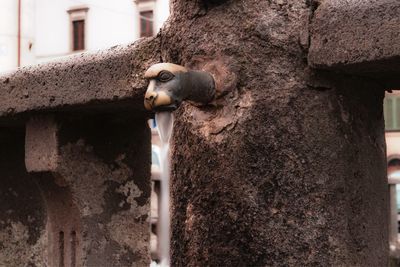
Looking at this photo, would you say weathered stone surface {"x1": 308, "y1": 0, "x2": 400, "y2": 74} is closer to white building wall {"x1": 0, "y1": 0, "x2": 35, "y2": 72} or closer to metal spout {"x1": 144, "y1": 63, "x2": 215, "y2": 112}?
metal spout {"x1": 144, "y1": 63, "x2": 215, "y2": 112}

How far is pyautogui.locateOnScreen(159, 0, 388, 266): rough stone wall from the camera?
222cm

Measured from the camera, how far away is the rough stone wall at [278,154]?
7.29 ft

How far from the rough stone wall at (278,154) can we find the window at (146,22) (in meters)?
17.1

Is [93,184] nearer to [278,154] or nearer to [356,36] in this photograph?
[278,154]

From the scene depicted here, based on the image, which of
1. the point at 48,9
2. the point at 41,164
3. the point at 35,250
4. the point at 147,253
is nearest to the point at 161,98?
the point at 41,164

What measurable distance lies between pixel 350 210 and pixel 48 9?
19439mm

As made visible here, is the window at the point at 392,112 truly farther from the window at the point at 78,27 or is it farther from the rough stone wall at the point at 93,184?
the rough stone wall at the point at 93,184

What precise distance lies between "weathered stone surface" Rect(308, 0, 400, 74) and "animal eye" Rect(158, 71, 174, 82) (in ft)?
1.13

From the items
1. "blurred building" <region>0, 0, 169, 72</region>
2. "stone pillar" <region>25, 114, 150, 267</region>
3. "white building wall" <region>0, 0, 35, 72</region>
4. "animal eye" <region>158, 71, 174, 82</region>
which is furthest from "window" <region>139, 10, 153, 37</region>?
"animal eye" <region>158, 71, 174, 82</region>

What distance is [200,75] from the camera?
2.28m

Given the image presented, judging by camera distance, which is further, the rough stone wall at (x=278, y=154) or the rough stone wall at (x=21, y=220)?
the rough stone wall at (x=21, y=220)

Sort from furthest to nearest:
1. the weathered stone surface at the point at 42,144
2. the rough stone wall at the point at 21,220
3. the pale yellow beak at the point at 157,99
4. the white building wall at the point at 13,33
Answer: the white building wall at the point at 13,33 → the rough stone wall at the point at 21,220 → the weathered stone surface at the point at 42,144 → the pale yellow beak at the point at 157,99

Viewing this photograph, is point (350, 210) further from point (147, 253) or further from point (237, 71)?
point (147, 253)

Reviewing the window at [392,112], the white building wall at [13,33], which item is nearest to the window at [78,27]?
the white building wall at [13,33]
